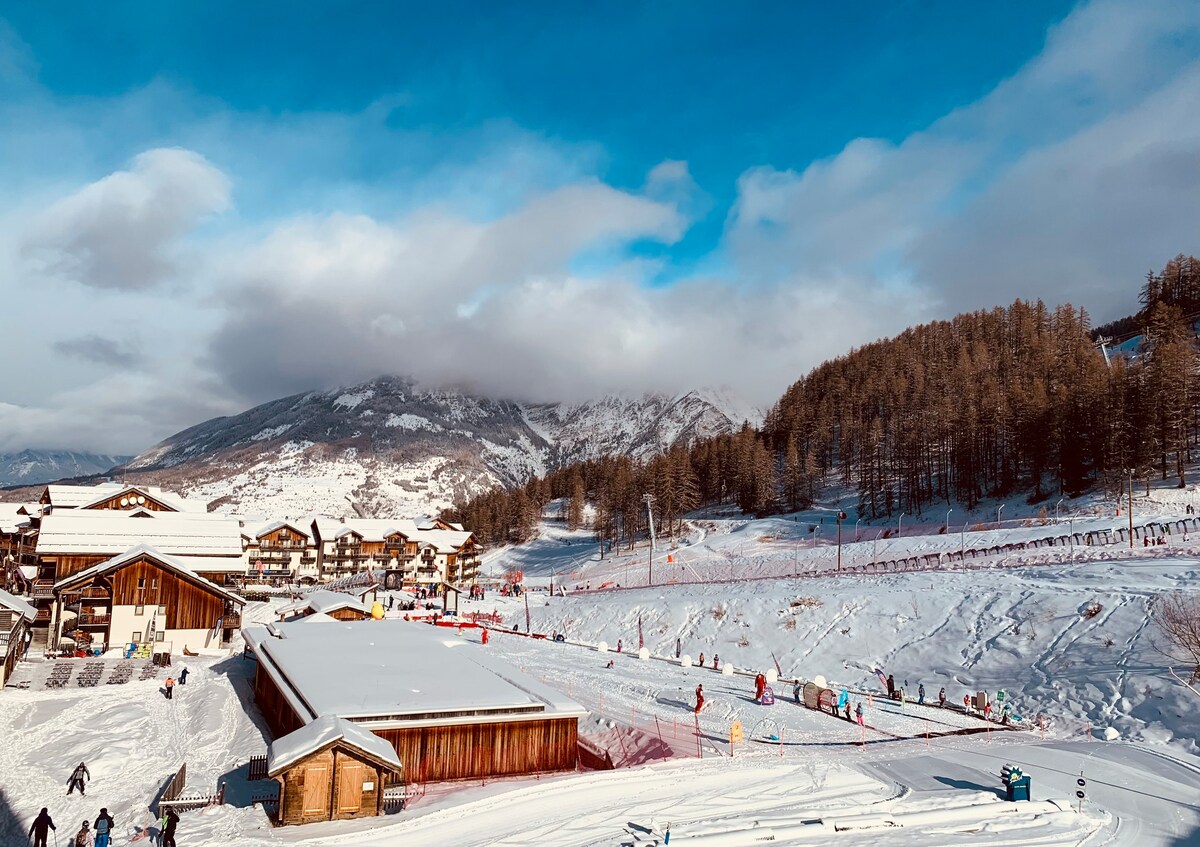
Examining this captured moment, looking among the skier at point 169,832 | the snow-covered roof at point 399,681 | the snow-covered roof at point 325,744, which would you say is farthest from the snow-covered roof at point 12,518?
the skier at point 169,832

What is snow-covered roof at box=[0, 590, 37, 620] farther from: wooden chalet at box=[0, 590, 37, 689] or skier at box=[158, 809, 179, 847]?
skier at box=[158, 809, 179, 847]

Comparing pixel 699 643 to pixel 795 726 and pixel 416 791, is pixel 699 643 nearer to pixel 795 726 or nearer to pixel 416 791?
pixel 795 726

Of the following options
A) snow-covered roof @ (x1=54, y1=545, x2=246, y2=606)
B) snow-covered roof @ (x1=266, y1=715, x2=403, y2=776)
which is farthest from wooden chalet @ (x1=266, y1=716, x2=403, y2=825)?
snow-covered roof @ (x1=54, y1=545, x2=246, y2=606)

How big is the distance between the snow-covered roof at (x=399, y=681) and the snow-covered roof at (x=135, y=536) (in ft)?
59.3

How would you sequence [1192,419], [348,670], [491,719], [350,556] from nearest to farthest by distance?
[491,719] → [348,670] → [1192,419] → [350,556]

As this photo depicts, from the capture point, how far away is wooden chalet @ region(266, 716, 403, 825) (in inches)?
805

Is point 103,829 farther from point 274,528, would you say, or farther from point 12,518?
point 274,528

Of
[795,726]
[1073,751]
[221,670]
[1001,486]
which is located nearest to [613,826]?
[795,726]

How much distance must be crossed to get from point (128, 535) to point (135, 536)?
0.61 meters

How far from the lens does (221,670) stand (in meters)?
41.6

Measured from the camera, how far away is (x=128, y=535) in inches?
2181

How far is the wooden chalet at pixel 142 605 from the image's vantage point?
1795 inches

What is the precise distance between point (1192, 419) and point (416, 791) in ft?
286

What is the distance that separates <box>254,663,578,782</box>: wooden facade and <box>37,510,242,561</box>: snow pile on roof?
106 ft
